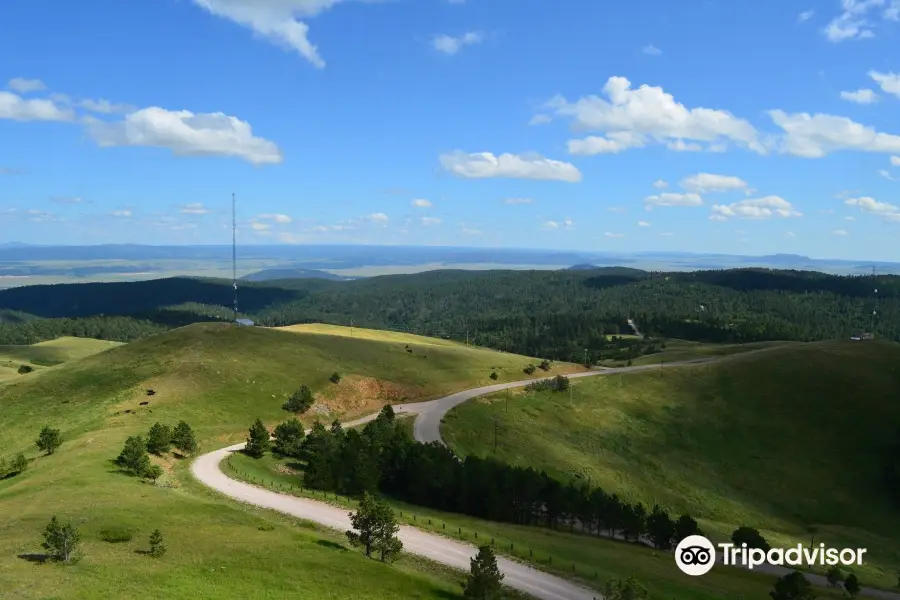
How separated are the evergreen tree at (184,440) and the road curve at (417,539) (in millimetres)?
6768

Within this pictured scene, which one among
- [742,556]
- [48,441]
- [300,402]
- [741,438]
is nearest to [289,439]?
[300,402]

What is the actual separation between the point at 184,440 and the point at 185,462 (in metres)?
4.45

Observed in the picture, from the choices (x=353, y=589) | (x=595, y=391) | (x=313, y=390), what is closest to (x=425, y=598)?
(x=353, y=589)

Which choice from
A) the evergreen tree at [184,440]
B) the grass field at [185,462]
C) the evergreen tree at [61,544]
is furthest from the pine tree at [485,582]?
the evergreen tree at [184,440]

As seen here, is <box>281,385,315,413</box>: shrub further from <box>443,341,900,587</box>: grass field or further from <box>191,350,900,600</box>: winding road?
<box>443,341,900,587</box>: grass field

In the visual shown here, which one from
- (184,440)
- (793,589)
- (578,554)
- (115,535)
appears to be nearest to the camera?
(115,535)

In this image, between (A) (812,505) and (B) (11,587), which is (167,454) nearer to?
(B) (11,587)

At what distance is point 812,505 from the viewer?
106812mm

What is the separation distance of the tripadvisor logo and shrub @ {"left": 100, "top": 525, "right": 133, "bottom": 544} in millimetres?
51362

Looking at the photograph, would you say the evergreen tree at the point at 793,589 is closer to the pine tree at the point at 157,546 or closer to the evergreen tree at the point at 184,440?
the pine tree at the point at 157,546

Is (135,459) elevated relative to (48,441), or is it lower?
elevated

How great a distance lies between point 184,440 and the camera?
3191 inches

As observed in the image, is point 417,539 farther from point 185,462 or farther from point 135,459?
point 185,462

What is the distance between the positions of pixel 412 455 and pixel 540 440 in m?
38.2
